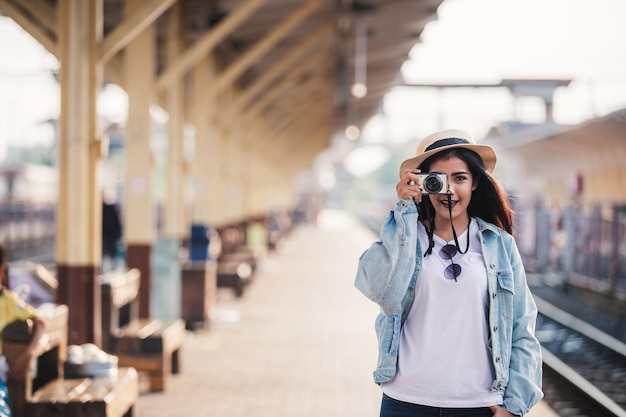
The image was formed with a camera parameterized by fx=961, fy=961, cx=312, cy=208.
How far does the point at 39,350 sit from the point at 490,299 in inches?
113

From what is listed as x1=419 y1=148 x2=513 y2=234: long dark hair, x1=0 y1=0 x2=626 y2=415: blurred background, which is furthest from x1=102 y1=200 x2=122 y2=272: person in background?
x1=419 y1=148 x2=513 y2=234: long dark hair

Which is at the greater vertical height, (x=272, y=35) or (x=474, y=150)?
(x=272, y=35)

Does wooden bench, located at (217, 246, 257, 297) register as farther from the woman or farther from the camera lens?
the camera lens

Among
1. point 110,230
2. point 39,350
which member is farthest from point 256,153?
point 39,350

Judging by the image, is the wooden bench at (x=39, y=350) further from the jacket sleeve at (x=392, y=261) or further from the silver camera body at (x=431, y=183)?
the silver camera body at (x=431, y=183)

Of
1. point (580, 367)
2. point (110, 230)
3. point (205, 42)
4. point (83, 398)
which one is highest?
point (205, 42)

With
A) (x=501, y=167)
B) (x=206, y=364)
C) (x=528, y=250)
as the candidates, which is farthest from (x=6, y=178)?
(x=206, y=364)

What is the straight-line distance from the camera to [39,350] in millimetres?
5117

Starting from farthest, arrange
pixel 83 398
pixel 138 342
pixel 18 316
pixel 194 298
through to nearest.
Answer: pixel 194 298 → pixel 138 342 → pixel 83 398 → pixel 18 316

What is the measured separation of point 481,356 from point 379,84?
2167 cm

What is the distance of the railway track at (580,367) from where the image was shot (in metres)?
8.69

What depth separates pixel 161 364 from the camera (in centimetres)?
754

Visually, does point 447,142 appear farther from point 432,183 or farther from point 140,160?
point 140,160

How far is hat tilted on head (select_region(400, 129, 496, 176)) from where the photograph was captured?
3.25 meters
